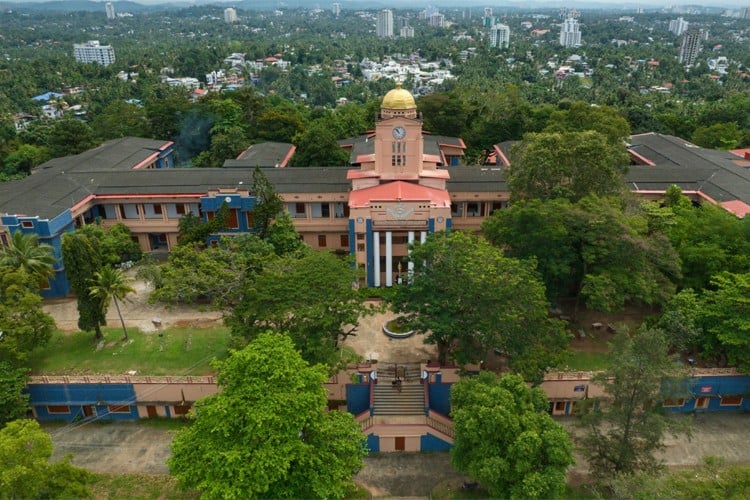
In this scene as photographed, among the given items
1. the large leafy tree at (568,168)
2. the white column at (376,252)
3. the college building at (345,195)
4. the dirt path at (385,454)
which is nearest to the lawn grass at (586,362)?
the dirt path at (385,454)

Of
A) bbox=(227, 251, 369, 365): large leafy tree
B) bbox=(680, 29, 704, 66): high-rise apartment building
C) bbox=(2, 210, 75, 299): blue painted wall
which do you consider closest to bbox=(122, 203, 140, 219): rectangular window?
bbox=(2, 210, 75, 299): blue painted wall

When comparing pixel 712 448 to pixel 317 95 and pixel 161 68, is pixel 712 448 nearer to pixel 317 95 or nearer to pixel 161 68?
pixel 317 95

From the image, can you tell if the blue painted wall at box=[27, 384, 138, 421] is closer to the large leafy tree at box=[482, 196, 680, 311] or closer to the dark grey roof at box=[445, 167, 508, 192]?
the large leafy tree at box=[482, 196, 680, 311]

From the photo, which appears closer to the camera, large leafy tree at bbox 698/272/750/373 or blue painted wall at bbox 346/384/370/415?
large leafy tree at bbox 698/272/750/373

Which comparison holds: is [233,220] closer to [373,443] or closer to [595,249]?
[373,443]

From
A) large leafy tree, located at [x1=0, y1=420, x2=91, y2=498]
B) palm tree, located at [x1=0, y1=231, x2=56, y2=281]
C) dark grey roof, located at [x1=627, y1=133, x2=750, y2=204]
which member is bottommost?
large leafy tree, located at [x1=0, y1=420, x2=91, y2=498]

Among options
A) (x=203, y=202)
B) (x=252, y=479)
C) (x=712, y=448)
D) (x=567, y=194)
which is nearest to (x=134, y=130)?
(x=203, y=202)
